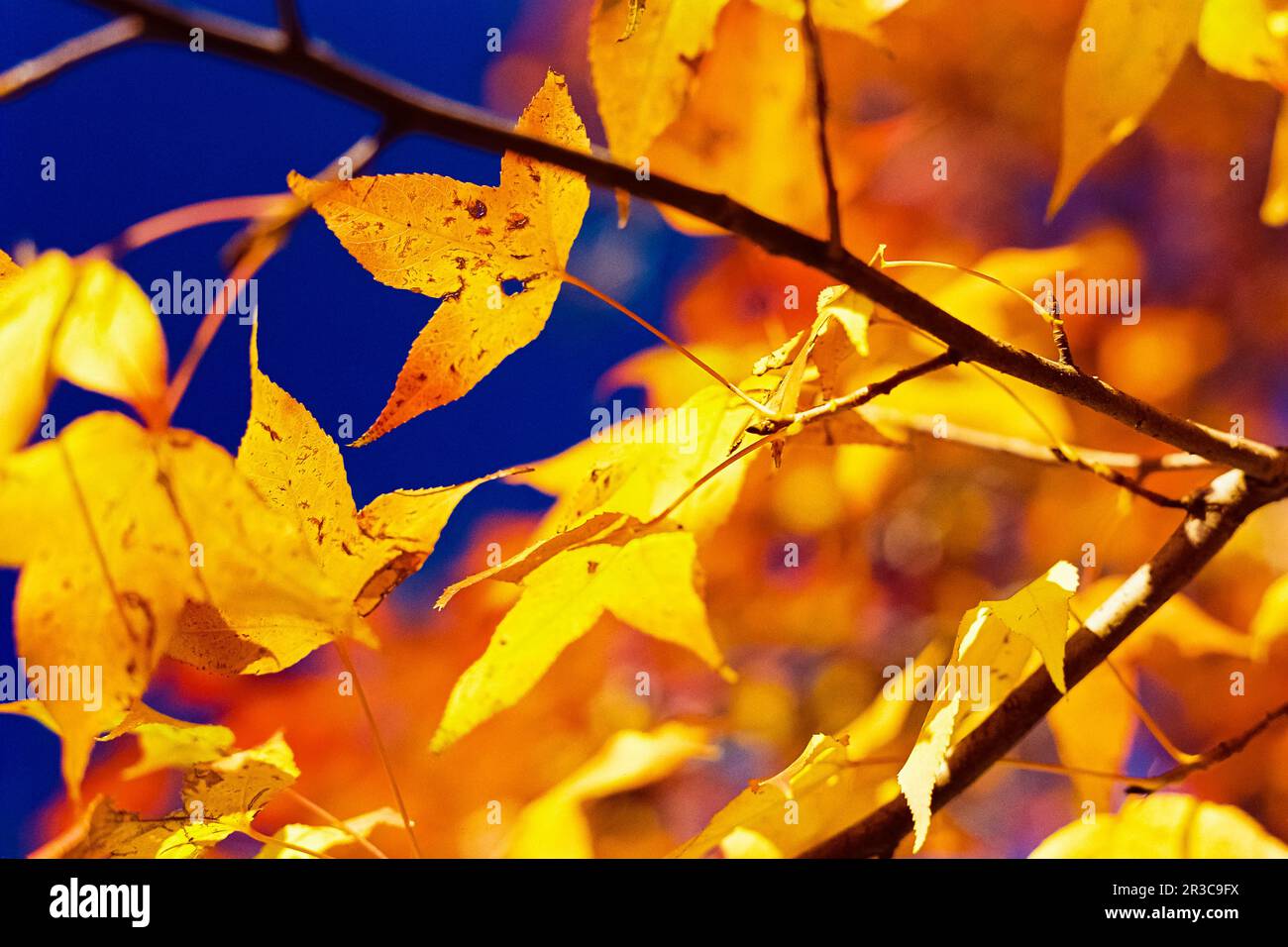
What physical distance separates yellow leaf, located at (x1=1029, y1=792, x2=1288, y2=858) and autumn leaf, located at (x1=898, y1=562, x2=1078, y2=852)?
3.0 inches

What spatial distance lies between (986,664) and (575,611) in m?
0.13

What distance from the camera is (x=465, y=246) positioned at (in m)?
0.23

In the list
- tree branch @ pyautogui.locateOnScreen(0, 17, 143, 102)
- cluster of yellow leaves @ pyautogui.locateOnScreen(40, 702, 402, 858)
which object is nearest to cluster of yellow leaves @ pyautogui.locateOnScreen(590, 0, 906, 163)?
tree branch @ pyautogui.locateOnScreen(0, 17, 143, 102)

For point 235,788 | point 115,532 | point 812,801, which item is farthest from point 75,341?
point 812,801

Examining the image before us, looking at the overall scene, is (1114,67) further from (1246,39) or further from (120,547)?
(120,547)

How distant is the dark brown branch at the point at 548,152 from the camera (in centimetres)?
16

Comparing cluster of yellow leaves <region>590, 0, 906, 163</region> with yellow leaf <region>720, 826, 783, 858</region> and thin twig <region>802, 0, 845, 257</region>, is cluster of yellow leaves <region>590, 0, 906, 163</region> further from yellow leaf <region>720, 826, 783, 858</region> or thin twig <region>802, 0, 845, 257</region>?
yellow leaf <region>720, 826, 783, 858</region>

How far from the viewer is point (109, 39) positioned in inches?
6.3

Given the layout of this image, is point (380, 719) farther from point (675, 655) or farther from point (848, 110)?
point (848, 110)

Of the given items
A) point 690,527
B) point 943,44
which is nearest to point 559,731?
point 690,527

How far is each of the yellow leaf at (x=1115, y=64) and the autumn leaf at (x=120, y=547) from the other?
0.83ft

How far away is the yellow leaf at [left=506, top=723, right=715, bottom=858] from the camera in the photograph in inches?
16.3
